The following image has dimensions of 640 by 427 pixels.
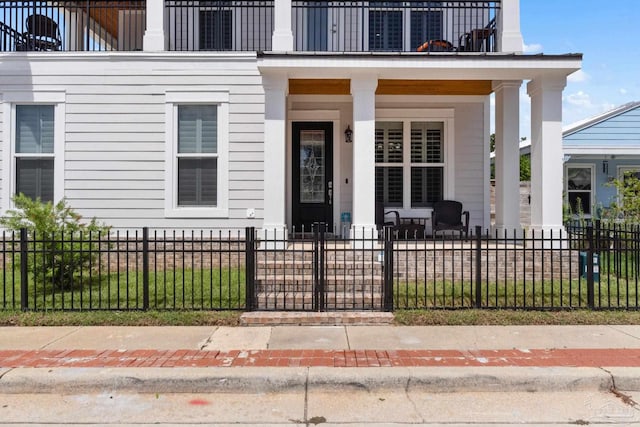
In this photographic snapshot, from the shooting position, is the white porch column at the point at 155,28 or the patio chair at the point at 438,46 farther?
the patio chair at the point at 438,46

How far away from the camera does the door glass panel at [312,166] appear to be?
11.5 meters

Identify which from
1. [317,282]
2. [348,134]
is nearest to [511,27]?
[348,134]

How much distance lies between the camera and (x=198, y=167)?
1003 cm

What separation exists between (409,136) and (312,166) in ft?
7.64

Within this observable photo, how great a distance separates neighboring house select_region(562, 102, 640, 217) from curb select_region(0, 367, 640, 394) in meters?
11.9

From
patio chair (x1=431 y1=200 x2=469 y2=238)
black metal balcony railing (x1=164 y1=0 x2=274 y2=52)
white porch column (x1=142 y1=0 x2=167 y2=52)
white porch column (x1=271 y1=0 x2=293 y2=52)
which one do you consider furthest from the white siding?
patio chair (x1=431 y1=200 x2=469 y2=238)

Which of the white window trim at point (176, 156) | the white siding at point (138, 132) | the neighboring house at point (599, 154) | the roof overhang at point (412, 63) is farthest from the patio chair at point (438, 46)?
the neighboring house at point (599, 154)

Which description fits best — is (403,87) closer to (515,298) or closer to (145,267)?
(515,298)

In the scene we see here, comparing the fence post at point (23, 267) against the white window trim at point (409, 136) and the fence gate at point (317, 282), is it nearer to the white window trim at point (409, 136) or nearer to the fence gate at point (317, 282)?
the fence gate at point (317, 282)

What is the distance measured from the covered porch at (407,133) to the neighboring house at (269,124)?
0.03 meters

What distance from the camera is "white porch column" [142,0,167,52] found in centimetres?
986

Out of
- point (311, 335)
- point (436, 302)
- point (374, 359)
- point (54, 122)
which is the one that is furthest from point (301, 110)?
point (374, 359)

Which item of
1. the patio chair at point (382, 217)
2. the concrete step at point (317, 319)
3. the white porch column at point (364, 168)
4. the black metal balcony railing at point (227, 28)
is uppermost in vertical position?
the black metal balcony railing at point (227, 28)

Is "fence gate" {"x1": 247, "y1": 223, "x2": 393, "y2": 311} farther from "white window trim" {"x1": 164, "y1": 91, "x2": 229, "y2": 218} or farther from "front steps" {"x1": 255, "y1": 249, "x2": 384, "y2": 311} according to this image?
"white window trim" {"x1": 164, "y1": 91, "x2": 229, "y2": 218}
